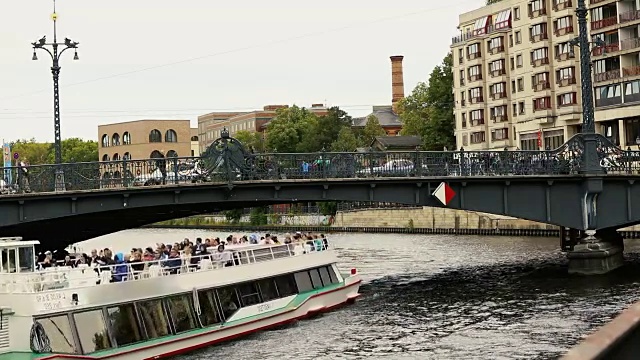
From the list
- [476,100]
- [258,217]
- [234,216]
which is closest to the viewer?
[476,100]

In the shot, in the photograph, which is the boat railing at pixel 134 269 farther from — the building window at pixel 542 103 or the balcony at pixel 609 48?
the building window at pixel 542 103

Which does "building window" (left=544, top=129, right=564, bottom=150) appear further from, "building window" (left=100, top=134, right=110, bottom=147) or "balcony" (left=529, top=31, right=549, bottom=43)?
"building window" (left=100, top=134, right=110, bottom=147)

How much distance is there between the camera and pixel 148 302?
34844 millimetres

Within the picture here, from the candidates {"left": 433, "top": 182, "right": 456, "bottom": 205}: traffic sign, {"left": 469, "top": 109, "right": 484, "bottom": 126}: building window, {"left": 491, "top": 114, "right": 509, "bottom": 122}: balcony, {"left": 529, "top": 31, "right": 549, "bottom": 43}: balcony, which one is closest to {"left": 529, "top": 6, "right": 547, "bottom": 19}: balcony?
Result: {"left": 529, "top": 31, "right": 549, "bottom": 43}: balcony

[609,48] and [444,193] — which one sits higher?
[609,48]

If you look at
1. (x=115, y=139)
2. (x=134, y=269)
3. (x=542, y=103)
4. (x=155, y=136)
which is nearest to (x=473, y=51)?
(x=542, y=103)

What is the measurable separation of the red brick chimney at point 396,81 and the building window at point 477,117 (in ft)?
161

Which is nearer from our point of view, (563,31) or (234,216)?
(563,31)

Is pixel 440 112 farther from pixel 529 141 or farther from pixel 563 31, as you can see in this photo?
pixel 563 31

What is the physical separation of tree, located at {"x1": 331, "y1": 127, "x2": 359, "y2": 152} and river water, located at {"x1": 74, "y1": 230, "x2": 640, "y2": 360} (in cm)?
7259

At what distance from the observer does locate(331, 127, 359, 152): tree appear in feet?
454

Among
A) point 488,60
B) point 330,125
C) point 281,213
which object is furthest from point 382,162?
point 330,125

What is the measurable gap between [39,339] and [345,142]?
362 feet

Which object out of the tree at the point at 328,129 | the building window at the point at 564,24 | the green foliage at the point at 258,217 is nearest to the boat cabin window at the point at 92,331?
the building window at the point at 564,24
